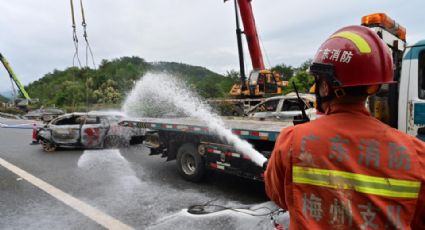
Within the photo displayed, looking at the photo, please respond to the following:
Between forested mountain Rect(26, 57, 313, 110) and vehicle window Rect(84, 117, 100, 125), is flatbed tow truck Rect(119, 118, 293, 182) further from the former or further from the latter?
forested mountain Rect(26, 57, 313, 110)

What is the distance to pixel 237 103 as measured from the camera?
15.3m

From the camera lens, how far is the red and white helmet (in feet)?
4.27

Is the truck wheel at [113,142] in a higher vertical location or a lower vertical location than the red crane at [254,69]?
lower

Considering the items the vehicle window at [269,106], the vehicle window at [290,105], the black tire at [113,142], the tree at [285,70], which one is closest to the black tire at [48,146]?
the black tire at [113,142]

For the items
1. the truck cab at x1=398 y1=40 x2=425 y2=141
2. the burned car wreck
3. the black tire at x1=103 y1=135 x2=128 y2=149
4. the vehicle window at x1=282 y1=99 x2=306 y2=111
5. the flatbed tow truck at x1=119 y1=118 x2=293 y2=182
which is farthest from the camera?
the black tire at x1=103 y1=135 x2=128 y2=149

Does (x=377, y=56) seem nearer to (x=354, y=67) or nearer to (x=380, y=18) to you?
(x=354, y=67)

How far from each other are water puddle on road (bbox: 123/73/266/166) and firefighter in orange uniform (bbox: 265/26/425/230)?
12.3 ft

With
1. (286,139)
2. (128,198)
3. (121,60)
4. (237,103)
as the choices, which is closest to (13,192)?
(128,198)

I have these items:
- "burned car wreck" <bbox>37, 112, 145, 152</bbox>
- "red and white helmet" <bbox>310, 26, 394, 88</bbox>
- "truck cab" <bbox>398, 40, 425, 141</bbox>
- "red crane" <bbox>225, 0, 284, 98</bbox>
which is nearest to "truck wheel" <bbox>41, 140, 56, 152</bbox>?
"burned car wreck" <bbox>37, 112, 145, 152</bbox>

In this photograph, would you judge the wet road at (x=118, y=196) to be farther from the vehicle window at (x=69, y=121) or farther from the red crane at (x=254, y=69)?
the red crane at (x=254, y=69)

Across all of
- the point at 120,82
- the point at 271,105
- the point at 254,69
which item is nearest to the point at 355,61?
the point at 271,105

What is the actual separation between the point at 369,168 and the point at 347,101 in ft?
0.92

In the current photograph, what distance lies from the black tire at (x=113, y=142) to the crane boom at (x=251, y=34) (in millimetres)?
7087

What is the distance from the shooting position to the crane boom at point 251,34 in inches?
551
